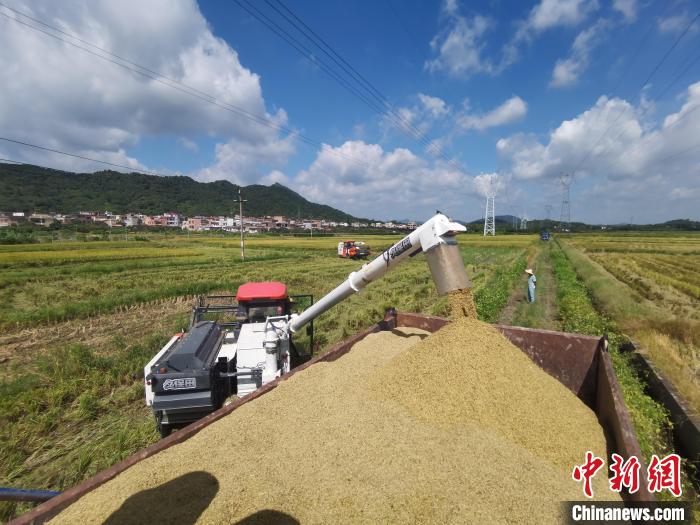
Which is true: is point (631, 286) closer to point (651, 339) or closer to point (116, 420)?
point (651, 339)

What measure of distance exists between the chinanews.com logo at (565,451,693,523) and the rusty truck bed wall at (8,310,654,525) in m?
0.06

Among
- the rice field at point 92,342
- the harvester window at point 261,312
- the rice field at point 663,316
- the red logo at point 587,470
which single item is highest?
the harvester window at point 261,312

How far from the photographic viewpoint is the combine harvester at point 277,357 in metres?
3.23

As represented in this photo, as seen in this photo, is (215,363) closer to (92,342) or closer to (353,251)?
(92,342)

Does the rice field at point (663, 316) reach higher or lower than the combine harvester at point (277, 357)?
lower

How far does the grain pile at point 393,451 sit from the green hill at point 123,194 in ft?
329

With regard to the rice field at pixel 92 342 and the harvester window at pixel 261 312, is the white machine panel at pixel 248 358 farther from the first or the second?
the rice field at pixel 92 342

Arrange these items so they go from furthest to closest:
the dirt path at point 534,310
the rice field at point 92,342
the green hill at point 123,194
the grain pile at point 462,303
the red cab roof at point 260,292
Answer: the green hill at point 123,194 < the dirt path at point 534,310 < the red cab roof at point 260,292 < the rice field at point 92,342 < the grain pile at point 462,303

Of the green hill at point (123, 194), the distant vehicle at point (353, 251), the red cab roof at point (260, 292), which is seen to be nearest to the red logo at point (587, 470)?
the red cab roof at point (260, 292)

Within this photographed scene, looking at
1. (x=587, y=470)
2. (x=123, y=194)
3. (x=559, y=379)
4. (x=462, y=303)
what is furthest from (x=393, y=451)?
(x=123, y=194)

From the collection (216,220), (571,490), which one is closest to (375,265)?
(571,490)

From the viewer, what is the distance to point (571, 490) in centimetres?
242

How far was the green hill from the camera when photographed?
10075cm

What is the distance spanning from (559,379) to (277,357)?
377cm
